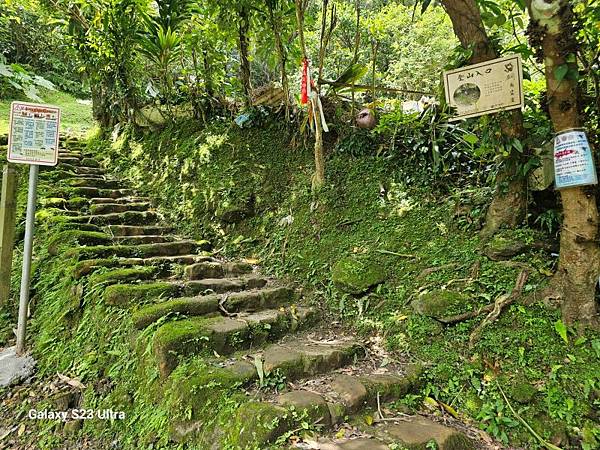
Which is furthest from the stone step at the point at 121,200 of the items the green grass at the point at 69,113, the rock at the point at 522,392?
the rock at the point at 522,392

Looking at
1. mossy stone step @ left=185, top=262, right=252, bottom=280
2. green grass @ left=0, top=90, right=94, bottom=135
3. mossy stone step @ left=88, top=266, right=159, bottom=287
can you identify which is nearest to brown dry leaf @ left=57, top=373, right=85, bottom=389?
mossy stone step @ left=88, top=266, right=159, bottom=287

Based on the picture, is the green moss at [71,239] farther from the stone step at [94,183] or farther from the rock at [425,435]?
the rock at [425,435]

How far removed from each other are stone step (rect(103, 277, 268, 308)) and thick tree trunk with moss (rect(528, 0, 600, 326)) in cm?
263

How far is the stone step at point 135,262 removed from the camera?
3510 mm

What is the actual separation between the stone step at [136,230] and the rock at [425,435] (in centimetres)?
372

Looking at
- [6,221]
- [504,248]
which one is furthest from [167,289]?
[504,248]

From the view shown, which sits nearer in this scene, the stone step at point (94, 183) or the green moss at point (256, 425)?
the green moss at point (256, 425)

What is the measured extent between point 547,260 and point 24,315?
4345 mm

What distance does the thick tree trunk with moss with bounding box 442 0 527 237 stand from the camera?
290 cm

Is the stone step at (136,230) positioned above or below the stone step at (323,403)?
above

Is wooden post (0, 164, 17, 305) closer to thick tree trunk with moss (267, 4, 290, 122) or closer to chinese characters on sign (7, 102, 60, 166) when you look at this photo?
chinese characters on sign (7, 102, 60, 166)

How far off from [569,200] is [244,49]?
15.8 feet

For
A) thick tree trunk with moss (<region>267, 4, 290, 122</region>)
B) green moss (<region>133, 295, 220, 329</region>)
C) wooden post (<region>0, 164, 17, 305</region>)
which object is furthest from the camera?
thick tree trunk with moss (<region>267, 4, 290, 122</region>)

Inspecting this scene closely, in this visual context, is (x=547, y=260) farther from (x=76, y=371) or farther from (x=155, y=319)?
(x=76, y=371)
